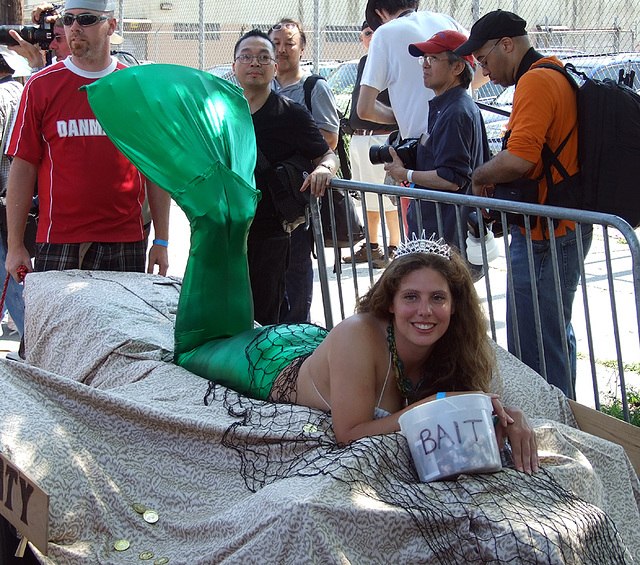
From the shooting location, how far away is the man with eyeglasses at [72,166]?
12.3ft

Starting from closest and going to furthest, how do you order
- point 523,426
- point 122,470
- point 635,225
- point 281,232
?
point 523,426 < point 122,470 < point 635,225 < point 281,232

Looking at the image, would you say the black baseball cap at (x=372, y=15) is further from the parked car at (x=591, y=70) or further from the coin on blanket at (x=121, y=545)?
the coin on blanket at (x=121, y=545)

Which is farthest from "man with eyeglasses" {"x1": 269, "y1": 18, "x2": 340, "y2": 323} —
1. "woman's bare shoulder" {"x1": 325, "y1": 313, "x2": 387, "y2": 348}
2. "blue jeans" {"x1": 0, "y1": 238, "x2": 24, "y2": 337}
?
"woman's bare shoulder" {"x1": 325, "y1": 313, "x2": 387, "y2": 348}

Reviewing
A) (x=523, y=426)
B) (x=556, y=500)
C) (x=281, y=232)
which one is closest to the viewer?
(x=556, y=500)


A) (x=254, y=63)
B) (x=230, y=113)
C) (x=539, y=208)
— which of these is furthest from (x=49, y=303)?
(x=539, y=208)

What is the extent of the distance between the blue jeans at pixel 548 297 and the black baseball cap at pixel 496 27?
0.94 meters

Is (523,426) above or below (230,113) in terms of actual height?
below

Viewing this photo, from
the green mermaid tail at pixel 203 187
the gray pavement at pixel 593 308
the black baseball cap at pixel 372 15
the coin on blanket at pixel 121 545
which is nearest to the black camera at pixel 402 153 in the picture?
the green mermaid tail at pixel 203 187

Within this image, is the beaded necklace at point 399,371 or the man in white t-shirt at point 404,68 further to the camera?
the man in white t-shirt at point 404,68

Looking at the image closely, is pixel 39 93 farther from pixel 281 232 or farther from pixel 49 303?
pixel 281 232

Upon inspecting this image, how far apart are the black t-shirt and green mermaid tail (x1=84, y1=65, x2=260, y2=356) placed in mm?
422

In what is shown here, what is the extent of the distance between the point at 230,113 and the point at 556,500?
8.14ft

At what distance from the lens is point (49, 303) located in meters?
3.70

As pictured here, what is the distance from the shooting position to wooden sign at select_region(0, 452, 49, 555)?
84.1 inches
